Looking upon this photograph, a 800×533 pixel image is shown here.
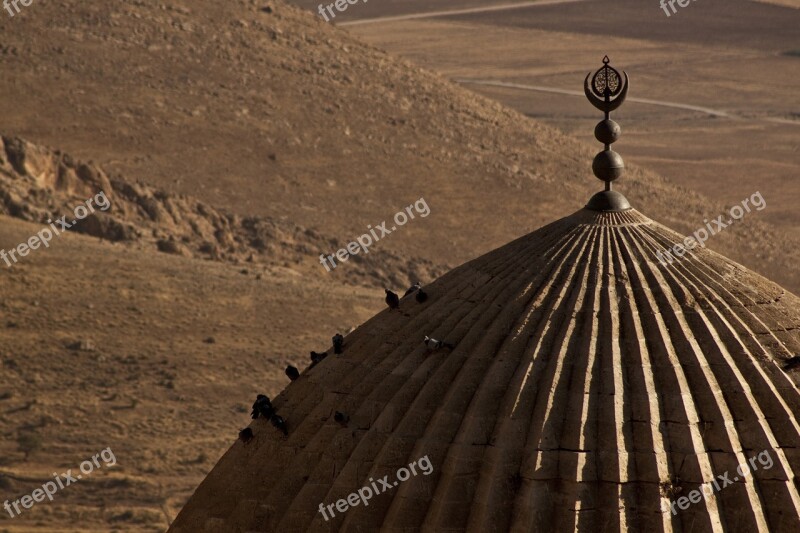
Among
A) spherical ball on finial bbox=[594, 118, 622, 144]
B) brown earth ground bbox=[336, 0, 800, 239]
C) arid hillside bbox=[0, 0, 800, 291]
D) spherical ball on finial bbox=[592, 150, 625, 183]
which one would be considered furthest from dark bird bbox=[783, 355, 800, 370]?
brown earth ground bbox=[336, 0, 800, 239]

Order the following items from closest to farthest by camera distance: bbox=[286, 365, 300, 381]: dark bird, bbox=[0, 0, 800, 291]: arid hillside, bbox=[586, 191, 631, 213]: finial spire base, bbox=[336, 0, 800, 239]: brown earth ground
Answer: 1. bbox=[586, 191, 631, 213]: finial spire base
2. bbox=[286, 365, 300, 381]: dark bird
3. bbox=[0, 0, 800, 291]: arid hillside
4. bbox=[336, 0, 800, 239]: brown earth ground

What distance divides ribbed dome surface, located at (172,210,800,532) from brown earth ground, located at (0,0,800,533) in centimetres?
1817

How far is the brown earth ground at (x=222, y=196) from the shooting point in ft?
103

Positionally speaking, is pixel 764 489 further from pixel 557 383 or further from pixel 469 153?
pixel 469 153

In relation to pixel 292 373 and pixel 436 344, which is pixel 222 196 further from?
pixel 436 344

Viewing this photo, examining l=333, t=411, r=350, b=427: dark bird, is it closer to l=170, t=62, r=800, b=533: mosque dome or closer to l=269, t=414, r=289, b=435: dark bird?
l=170, t=62, r=800, b=533: mosque dome

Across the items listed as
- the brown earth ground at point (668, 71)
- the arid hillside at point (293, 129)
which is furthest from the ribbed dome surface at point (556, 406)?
the brown earth ground at point (668, 71)

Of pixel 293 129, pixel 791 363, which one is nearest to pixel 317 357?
pixel 791 363

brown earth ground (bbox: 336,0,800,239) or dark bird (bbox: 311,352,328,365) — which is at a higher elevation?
brown earth ground (bbox: 336,0,800,239)

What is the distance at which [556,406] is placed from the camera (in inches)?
349

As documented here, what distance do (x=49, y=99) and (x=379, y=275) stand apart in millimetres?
13787

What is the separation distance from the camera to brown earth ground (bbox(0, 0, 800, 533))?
103 ft

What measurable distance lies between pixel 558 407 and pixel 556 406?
1cm

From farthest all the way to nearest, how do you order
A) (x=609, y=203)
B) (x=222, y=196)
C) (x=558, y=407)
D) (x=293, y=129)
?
(x=293, y=129), (x=222, y=196), (x=609, y=203), (x=558, y=407)
